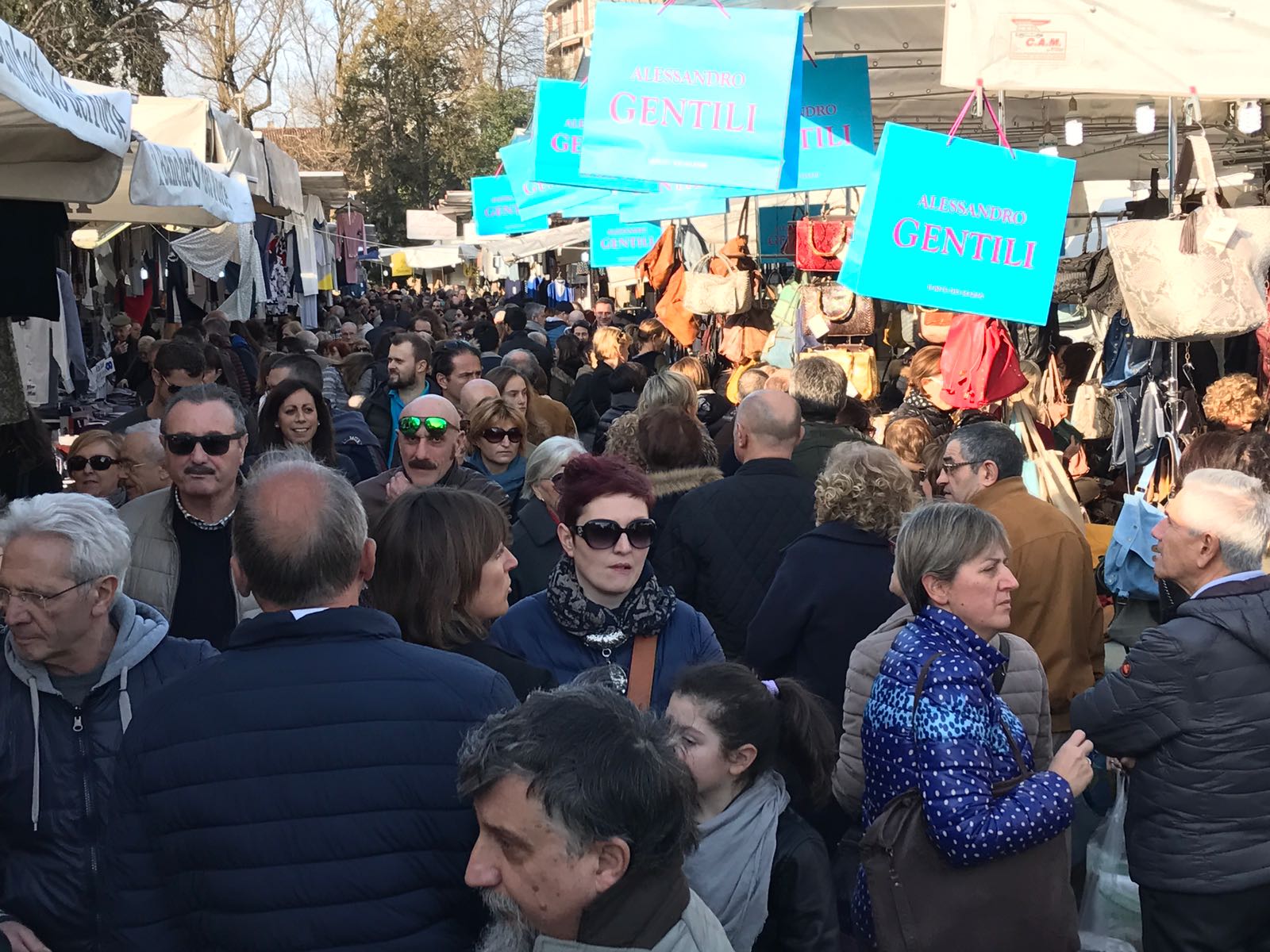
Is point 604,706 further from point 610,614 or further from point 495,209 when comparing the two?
point 495,209

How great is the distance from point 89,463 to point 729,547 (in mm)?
2451

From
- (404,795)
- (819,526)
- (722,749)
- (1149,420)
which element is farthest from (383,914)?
(1149,420)

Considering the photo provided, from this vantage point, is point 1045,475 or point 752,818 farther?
point 1045,475

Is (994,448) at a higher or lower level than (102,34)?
lower

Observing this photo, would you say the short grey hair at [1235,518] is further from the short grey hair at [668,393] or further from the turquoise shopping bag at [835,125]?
the turquoise shopping bag at [835,125]

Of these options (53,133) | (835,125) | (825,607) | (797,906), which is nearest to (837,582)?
(825,607)

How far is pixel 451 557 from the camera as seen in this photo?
306 centimetres

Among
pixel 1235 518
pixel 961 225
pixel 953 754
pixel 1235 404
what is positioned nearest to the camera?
pixel 953 754

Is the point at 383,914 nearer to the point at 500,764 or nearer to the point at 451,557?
the point at 500,764

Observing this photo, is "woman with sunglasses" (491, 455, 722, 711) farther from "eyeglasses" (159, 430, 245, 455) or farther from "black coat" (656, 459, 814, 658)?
"black coat" (656, 459, 814, 658)

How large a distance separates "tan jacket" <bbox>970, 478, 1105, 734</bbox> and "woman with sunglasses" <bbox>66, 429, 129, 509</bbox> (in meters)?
3.26

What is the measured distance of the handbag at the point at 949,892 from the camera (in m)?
3.00

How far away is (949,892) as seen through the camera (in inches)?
118

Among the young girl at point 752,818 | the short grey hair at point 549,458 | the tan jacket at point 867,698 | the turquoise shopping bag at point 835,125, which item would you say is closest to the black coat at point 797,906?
the young girl at point 752,818
